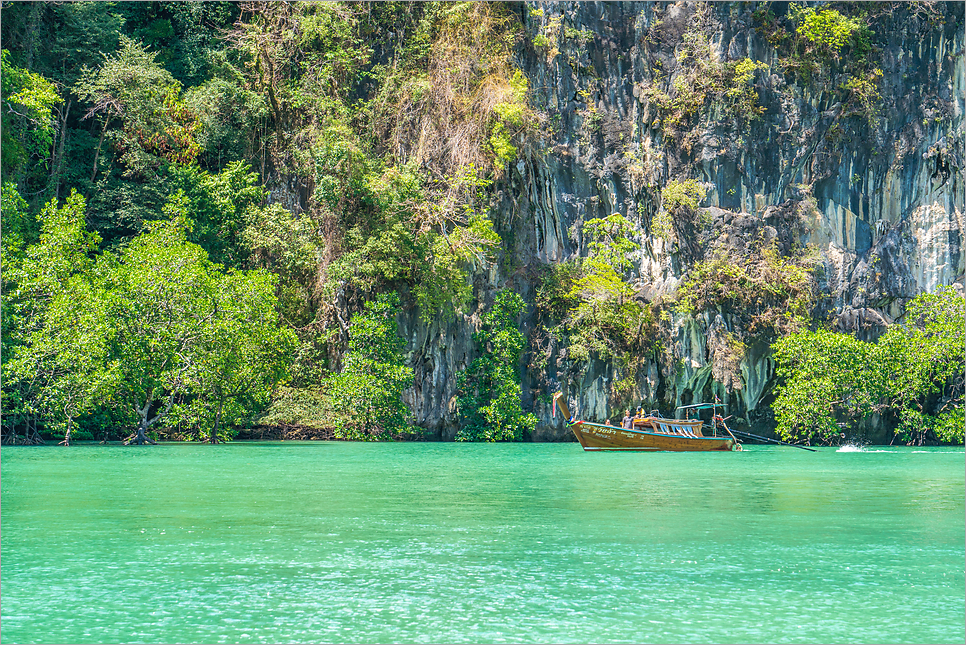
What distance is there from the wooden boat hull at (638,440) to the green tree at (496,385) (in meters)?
3.85

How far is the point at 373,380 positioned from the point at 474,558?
890 inches

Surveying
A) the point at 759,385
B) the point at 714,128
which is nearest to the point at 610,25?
the point at 714,128

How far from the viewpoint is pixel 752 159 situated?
37.7m

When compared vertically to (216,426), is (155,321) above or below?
above

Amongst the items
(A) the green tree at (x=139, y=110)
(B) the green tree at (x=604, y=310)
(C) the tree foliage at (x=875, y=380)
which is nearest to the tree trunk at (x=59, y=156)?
(A) the green tree at (x=139, y=110)

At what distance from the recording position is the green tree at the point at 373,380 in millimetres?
33156

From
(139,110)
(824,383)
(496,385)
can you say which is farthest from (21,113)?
(824,383)

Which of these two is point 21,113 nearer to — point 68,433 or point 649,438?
point 68,433

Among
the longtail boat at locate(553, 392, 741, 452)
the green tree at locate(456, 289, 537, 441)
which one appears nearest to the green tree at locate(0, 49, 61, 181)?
the green tree at locate(456, 289, 537, 441)

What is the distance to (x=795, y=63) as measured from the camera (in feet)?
124

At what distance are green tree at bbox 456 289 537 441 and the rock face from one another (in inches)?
44.6

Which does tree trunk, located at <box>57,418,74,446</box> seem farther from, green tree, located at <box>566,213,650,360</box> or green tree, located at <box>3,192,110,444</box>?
green tree, located at <box>566,213,650,360</box>

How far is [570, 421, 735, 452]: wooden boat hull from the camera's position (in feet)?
100

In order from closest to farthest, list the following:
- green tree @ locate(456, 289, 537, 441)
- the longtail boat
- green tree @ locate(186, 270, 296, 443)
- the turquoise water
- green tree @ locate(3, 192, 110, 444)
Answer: the turquoise water < green tree @ locate(3, 192, 110, 444) < green tree @ locate(186, 270, 296, 443) < the longtail boat < green tree @ locate(456, 289, 537, 441)
